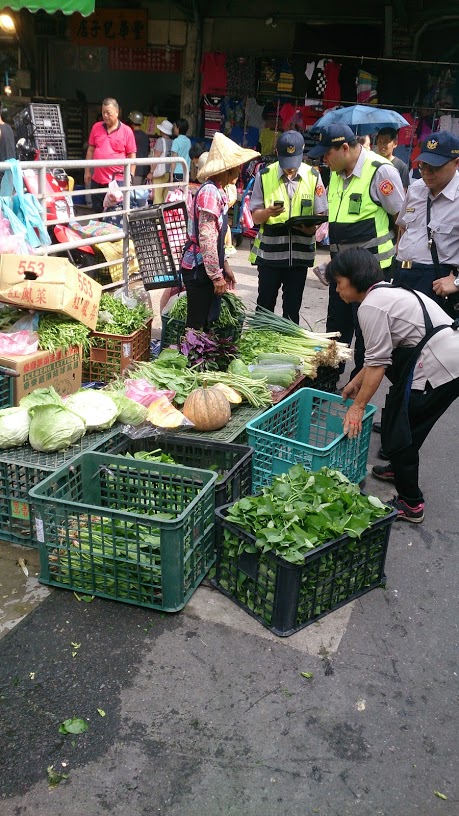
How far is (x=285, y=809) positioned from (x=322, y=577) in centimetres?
107

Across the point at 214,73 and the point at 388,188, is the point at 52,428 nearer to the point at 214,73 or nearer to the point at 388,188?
the point at 388,188

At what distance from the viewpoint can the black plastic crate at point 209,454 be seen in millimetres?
3828

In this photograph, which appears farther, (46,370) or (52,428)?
(46,370)

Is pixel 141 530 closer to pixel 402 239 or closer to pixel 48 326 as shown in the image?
pixel 48 326

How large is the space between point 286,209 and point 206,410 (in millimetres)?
2481

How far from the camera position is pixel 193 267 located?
5184 millimetres

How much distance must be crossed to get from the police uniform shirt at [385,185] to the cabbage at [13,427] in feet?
10.5

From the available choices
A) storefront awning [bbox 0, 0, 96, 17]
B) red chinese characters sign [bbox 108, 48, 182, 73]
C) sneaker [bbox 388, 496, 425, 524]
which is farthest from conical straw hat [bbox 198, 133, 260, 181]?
red chinese characters sign [bbox 108, 48, 182, 73]

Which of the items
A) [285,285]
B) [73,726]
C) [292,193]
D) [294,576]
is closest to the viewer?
[73,726]

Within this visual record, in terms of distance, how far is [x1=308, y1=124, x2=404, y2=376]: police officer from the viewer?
5391mm

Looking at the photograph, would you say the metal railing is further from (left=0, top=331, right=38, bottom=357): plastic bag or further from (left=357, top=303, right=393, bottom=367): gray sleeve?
(left=357, top=303, right=393, bottom=367): gray sleeve

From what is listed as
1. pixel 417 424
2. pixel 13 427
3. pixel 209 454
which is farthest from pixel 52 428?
pixel 417 424

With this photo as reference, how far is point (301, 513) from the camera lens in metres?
3.30

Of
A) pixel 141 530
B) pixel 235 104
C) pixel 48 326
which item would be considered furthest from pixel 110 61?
pixel 141 530
